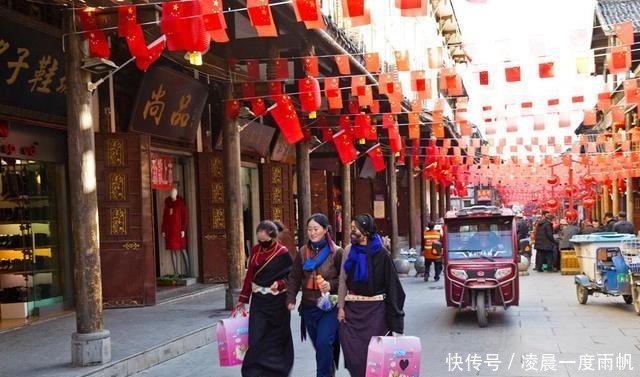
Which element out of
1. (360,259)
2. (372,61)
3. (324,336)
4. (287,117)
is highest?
(372,61)

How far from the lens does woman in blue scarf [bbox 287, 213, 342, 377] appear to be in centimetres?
695

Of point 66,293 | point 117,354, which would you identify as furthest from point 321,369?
point 66,293

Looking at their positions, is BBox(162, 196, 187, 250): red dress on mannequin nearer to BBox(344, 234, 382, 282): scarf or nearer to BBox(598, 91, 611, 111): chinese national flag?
BBox(598, 91, 611, 111): chinese national flag

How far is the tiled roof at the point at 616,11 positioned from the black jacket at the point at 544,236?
30.3 feet

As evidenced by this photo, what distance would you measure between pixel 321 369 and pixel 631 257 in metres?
7.86

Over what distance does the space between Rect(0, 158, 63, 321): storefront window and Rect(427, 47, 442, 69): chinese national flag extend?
727 cm

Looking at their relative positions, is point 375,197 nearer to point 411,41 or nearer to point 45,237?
point 411,41

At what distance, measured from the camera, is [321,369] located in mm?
6934

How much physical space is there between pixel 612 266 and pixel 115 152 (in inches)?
359

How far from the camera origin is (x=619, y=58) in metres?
12.2

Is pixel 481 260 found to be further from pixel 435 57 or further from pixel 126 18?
pixel 126 18

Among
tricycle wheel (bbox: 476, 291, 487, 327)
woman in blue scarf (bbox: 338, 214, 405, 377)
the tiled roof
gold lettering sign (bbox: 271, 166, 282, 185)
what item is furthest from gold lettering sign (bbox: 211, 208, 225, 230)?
the tiled roof

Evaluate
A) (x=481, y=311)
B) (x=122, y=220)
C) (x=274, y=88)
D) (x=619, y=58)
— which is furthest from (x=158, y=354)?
(x=619, y=58)

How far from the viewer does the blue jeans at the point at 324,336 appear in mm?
6938
